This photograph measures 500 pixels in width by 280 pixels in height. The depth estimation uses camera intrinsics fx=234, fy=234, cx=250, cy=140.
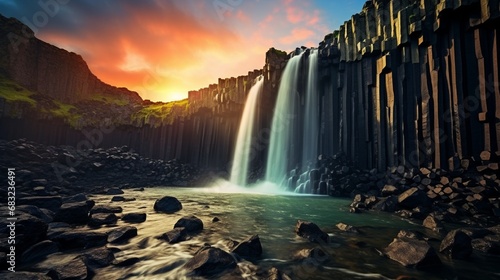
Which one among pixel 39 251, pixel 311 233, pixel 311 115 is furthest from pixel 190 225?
pixel 311 115

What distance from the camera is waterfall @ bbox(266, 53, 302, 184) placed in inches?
909

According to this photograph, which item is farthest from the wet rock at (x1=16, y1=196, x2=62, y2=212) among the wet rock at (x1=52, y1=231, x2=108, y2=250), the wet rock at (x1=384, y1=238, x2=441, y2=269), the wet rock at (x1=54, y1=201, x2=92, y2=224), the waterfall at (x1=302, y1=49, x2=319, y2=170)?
the waterfall at (x1=302, y1=49, x2=319, y2=170)

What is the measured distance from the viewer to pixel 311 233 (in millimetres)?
5797

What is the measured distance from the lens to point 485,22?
11.2 metres

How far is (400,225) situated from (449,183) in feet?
18.2

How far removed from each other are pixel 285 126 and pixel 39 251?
2164 centimetres

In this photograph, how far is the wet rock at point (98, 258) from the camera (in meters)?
3.90

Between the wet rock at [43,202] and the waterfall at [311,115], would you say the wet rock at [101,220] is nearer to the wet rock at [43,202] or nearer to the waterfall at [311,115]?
the wet rock at [43,202]

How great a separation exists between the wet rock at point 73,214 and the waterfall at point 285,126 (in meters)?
17.4

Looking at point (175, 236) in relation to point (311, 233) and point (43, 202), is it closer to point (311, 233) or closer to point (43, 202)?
point (311, 233)

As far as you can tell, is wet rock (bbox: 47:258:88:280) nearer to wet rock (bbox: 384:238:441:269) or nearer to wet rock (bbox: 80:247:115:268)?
wet rock (bbox: 80:247:115:268)

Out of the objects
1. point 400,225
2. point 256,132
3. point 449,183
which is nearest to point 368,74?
point 449,183

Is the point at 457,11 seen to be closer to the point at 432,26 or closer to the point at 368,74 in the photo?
the point at 432,26

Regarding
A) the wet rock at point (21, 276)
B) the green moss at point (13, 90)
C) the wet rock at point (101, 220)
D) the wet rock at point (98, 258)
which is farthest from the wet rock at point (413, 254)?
the green moss at point (13, 90)
